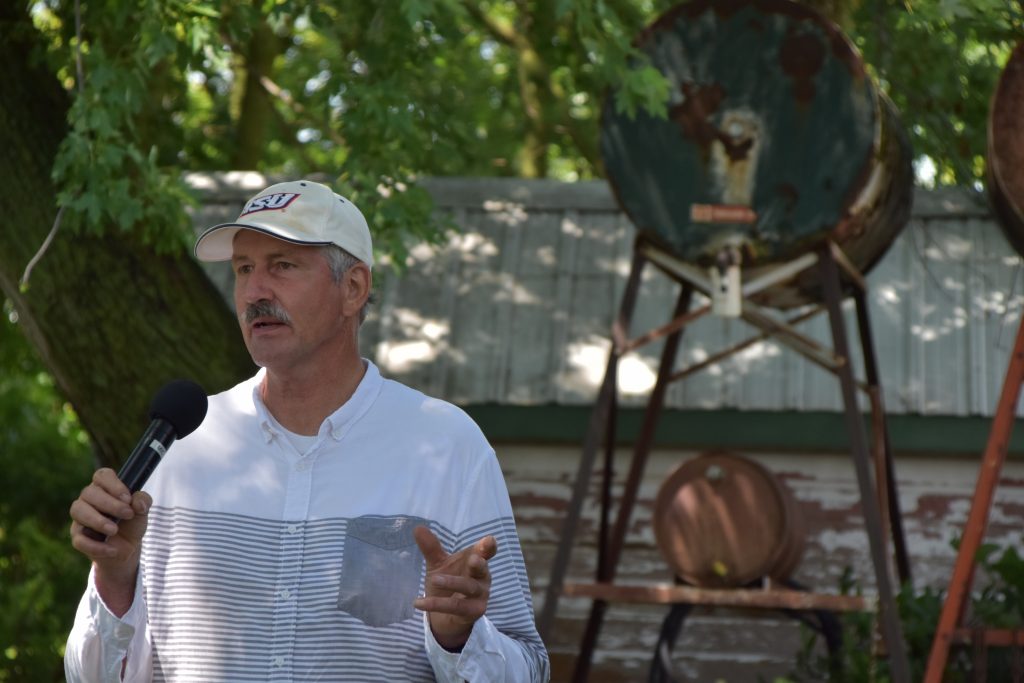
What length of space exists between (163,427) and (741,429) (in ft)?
18.2

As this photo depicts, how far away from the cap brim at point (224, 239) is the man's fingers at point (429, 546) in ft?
2.68

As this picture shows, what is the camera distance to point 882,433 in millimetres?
6969

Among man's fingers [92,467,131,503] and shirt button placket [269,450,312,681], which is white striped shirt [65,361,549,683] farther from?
man's fingers [92,467,131,503]

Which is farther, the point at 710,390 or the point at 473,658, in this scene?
the point at 710,390

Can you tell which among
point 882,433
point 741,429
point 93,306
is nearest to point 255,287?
point 93,306

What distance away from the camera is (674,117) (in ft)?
21.3

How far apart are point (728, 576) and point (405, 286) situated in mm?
2873

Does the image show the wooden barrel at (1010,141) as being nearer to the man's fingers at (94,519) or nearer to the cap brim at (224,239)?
the cap brim at (224,239)

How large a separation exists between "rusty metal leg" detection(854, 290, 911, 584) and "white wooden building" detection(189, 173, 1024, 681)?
809 mm

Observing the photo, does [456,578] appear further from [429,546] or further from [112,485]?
[112,485]

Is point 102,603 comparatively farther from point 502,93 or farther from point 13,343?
point 502,93

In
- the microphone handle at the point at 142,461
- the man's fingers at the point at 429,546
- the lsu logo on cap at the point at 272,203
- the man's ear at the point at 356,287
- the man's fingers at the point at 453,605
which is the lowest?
A: the man's fingers at the point at 453,605

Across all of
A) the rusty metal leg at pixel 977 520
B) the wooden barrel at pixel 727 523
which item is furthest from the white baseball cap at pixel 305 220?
the wooden barrel at pixel 727 523

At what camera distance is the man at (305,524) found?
298cm
